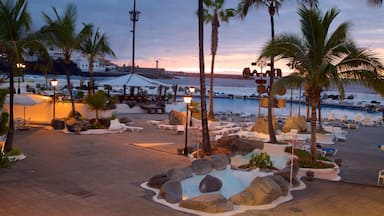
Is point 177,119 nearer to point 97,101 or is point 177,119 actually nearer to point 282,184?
point 97,101

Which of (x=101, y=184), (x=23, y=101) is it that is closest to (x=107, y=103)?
(x=23, y=101)

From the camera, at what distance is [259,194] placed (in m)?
7.71

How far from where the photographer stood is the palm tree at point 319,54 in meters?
9.95

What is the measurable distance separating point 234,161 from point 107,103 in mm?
9579

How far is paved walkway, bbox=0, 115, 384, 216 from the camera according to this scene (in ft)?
24.0

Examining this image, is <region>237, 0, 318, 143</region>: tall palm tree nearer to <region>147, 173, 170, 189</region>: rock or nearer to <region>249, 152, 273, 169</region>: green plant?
<region>249, 152, 273, 169</region>: green plant

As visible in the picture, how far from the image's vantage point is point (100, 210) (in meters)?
7.15

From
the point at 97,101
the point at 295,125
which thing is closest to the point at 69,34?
the point at 97,101

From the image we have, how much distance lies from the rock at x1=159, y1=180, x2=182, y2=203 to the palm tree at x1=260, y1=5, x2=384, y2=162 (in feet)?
12.5

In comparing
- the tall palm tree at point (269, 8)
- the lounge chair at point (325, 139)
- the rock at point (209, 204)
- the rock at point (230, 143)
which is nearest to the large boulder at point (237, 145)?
the rock at point (230, 143)

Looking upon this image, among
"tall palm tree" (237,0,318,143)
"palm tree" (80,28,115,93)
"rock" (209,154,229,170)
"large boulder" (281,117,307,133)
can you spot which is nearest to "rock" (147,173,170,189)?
"rock" (209,154,229,170)

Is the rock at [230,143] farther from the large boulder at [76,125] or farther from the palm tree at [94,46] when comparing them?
the palm tree at [94,46]

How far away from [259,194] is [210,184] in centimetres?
114

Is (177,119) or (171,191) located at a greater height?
(177,119)
